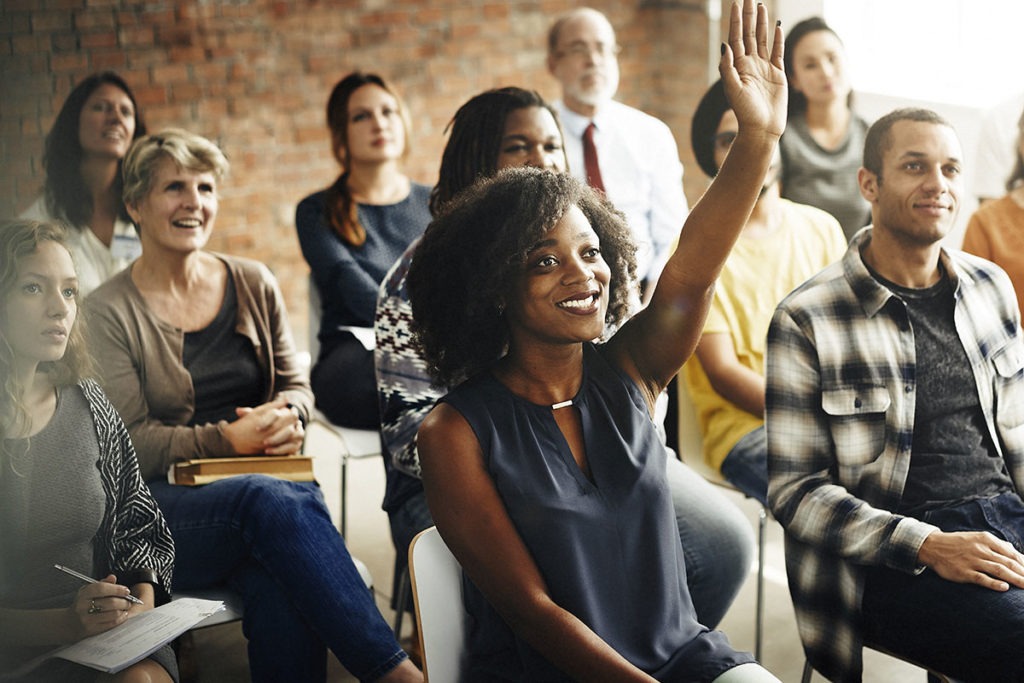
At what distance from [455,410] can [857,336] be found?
0.79m

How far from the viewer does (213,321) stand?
88.0 inches

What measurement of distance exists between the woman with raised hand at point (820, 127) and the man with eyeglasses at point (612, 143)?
378 mm

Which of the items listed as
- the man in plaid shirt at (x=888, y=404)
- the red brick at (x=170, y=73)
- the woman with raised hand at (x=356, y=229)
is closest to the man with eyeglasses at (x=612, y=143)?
the woman with raised hand at (x=356, y=229)

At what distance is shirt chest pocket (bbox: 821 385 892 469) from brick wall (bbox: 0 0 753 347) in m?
2.94

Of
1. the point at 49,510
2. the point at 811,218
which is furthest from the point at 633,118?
the point at 49,510

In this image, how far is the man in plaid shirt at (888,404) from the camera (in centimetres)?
187

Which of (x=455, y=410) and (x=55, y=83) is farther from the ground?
(x=55, y=83)

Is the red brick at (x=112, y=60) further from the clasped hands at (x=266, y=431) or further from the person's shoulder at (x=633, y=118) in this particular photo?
the person's shoulder at (x=633, y=118)

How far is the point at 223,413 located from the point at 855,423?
47.0 inches

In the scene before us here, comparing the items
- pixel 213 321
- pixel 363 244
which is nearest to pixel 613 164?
pixel 363 244

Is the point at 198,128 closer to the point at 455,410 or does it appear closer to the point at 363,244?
the point at 363,244

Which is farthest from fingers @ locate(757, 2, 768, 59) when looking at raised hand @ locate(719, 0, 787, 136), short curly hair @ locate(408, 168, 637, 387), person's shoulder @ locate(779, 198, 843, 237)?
person's shoulder @ locate(779, 198, 843, 237)

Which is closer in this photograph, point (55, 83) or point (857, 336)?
point (857, 336)

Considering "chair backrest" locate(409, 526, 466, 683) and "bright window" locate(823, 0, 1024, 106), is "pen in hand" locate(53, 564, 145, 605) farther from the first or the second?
"bright window" locate(823, 0, 1024, 106)
